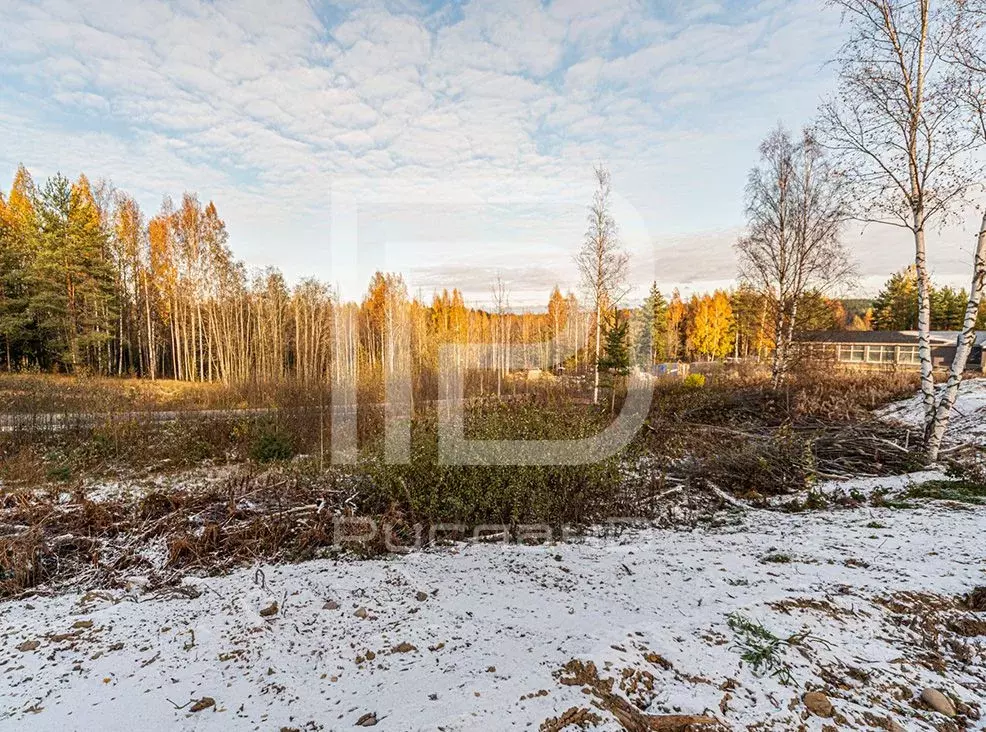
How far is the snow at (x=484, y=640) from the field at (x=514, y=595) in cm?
1

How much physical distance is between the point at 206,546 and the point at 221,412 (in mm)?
8953

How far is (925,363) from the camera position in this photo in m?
6.69

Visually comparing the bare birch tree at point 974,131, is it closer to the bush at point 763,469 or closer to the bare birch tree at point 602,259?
the bush at point 763,469

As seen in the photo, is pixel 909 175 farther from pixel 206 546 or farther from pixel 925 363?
pixel 206 546

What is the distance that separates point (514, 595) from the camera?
288 cm

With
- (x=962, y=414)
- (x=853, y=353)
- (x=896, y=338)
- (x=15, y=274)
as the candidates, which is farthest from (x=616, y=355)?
(x=15, y=274)

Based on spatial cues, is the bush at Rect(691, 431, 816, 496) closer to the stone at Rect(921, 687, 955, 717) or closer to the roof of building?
the stone at Rect(921, 687, 955, 717)

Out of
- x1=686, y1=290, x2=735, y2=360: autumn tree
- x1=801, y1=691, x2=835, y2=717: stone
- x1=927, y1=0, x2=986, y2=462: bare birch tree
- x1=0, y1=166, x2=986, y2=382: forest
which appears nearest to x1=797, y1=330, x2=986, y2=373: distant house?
x1=0, y1=166, x2=986, y2=382: forest

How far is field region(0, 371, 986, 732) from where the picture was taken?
1.95 m

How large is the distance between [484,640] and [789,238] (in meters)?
15.9

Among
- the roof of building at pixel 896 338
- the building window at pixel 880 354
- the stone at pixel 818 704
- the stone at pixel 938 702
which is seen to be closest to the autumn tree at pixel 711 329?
the roof of building at pixel 896 338

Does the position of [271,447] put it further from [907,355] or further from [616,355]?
[907,355]

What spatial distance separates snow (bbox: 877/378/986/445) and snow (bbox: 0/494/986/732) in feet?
17.2

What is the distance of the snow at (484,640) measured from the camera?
6.31 ft
